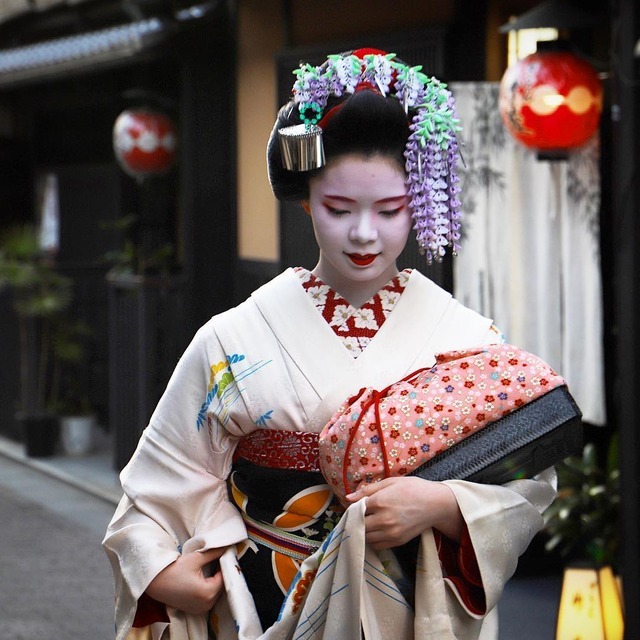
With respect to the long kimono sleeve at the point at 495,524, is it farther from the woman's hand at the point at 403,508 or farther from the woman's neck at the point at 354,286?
the woman's neck at the point at 354,286

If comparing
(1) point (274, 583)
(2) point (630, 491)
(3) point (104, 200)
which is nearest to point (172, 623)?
(1) point (274, 583)

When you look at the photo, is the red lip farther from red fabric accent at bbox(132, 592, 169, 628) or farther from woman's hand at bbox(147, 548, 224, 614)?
red fabric accent at bbox(132, 592, 169, 628)

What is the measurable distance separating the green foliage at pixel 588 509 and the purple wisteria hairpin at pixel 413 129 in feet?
14.5

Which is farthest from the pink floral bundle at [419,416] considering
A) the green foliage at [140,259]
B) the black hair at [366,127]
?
the green foliage at [140,259]

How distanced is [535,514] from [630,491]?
260cm

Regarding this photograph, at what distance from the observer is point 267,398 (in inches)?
124

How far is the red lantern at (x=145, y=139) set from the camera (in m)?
10.3

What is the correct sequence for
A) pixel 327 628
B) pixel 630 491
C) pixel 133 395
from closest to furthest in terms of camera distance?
pixel 327 628
pixel 630 491
pixel 133 395

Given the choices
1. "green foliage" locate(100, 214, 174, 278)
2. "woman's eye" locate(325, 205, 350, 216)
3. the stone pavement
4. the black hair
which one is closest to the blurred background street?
the stone pavement

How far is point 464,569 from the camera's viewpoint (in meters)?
3.03

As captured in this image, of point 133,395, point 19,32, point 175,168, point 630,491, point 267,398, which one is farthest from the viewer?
point 19,32

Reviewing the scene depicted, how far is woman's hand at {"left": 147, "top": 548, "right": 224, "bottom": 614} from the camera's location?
3.20m

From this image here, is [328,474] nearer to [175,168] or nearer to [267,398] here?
[267,398]

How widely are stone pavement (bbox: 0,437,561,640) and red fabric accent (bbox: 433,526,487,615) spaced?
399cm
